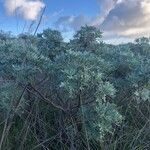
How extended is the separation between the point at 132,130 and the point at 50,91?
114 centimetres

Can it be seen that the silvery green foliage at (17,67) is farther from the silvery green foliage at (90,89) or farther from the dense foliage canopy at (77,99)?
the silvery green foliage at (90,89)

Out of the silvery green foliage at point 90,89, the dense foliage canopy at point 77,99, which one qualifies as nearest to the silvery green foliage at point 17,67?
the dense foliage canopy at point 77,99

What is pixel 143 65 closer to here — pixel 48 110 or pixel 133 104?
pixel 133 104

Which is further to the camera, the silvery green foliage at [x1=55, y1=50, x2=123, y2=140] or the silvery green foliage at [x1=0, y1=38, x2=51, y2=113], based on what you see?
the silvery green foliage at [x1=0, y1=38, x2=51, y2=113]

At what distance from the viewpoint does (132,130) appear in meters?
5.37

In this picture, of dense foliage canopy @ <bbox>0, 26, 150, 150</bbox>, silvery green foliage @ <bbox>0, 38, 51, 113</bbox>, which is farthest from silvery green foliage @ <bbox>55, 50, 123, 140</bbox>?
silvery green foliage @ <bbox>0, 38, 51, 113</bbox>

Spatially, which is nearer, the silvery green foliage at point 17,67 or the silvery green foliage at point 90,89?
the silvery green foliage at point 90,89

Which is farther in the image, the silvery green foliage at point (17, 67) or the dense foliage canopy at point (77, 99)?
the silvery green foliage at point (17, 67)

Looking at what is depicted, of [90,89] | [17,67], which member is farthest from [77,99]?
[17,67]

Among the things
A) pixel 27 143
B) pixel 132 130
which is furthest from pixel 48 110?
pixel 132 130

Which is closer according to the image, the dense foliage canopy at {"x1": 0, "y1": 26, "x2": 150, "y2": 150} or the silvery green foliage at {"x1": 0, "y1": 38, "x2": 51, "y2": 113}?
the dense foliage canopy at {"x1": 0, "y1": 26, "x2": 150, "y2": 150}

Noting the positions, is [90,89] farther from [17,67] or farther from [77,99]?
[17,67]

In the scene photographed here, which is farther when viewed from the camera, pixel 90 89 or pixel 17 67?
pixel 17 67

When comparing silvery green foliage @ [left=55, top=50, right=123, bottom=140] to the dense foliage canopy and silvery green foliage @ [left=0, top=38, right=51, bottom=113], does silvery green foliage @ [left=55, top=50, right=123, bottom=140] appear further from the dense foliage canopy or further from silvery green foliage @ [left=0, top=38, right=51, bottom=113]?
silvery green foliage @ [left=0, top=38, right=51, bottom=113]
